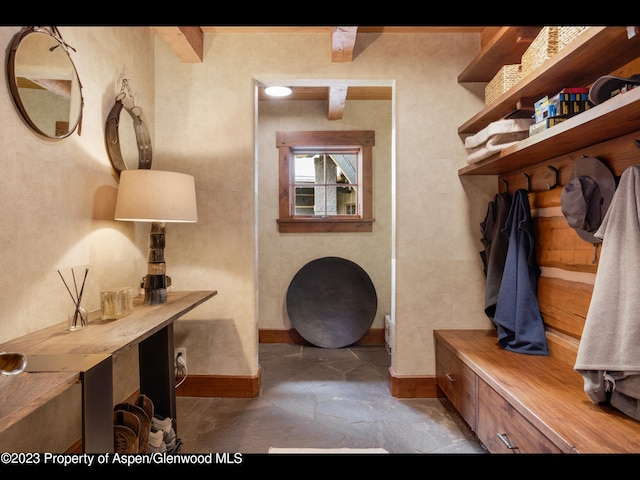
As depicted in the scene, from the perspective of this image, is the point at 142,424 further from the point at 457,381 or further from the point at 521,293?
the point at 521,293

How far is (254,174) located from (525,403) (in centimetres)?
200

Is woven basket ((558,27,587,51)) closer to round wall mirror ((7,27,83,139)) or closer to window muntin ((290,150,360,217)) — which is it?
round wall mirror ((7,27,83,139))

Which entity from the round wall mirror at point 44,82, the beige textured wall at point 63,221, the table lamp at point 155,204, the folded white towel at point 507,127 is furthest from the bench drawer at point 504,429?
the round wall mirror at point 44,82

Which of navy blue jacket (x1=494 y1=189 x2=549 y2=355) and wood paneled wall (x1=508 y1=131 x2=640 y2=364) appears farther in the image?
navy blue jacket (x1=494 y1=189 x2=549 y2=355)

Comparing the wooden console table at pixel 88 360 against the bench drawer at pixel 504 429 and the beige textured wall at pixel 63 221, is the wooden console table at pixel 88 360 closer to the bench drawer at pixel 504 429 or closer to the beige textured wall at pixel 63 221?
the beige textured wall at pixel 63 221

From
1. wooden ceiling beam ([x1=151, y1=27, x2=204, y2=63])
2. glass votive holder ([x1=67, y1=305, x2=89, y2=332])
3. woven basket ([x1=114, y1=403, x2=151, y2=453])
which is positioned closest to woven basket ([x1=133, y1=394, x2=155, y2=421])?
woven basket ([x1=114, y1=403, x2=151, y2=453])

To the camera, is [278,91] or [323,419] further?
[278,91]

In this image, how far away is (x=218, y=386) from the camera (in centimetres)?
250

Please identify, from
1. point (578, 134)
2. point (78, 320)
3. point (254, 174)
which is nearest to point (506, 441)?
point (578, 134)

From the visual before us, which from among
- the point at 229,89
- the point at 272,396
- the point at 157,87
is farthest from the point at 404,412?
the point at 157,87

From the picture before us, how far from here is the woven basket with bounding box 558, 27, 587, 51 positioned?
1.41 m

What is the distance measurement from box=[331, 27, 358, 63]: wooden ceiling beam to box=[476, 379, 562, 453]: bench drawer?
2004 millimetres

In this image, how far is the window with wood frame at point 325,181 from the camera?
3715 mm

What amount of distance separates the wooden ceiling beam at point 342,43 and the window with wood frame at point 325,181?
1.28 m
